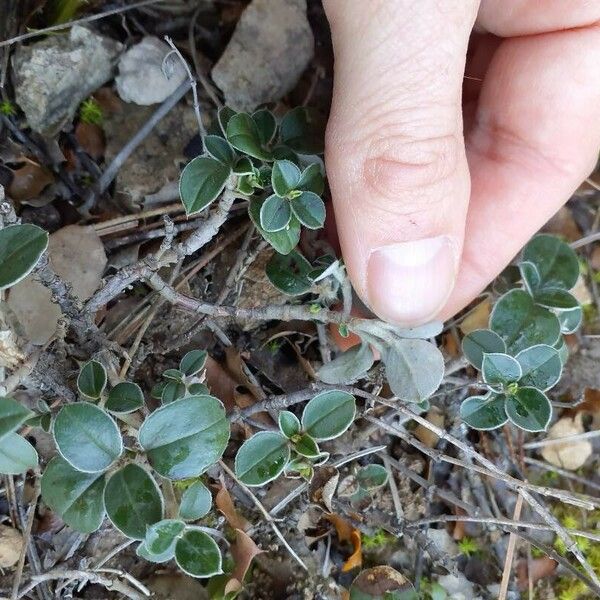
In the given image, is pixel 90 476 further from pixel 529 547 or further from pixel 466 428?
pixel 529 547

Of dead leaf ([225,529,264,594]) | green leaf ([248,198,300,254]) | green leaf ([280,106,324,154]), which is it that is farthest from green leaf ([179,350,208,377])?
green leaf ([280,106,324,154])

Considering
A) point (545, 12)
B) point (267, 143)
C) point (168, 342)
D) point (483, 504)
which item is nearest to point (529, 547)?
point (483, 504)

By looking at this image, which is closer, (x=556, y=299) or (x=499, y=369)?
(x=499, y=369)

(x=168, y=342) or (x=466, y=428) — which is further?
(x=466, y=428)

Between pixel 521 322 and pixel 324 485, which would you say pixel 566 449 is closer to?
pixel 521 322

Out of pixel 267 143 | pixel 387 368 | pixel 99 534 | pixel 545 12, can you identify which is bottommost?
pixel 99 534

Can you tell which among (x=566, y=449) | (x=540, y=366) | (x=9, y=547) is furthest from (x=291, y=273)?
(x=566, y=449)

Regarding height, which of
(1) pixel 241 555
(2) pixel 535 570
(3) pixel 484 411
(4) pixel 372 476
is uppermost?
(3) pixel 484 411

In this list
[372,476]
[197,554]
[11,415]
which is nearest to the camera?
[11,415]
